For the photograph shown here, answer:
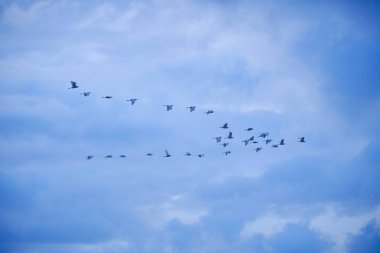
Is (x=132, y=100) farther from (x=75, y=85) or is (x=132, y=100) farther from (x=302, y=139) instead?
(x=302, y=139)

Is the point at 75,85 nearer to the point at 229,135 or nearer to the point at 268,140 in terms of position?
the point at 229,135

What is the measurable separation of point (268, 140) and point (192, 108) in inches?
557

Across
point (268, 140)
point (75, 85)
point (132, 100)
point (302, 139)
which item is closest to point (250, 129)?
point (268, 140)

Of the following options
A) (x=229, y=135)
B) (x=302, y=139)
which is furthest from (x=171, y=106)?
(x=302, y=139)

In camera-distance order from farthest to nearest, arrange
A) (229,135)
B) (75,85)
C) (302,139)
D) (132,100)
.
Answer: (302,139)
(229,135)
(132,100)
(75,85)

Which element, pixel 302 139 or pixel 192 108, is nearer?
pixel 192 108

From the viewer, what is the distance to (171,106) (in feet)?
230

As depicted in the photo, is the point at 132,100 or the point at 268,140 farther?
the point at 268,140

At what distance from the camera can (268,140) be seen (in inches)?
3086

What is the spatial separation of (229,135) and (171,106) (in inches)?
400

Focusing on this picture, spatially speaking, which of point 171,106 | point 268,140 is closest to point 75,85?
point 171,106

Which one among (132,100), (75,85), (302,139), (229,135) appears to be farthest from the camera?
(302,139)

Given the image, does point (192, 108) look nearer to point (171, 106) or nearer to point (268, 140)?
point (171, 106)

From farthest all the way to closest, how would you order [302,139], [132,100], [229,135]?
[302,139] < [229,135] < [132,100]
